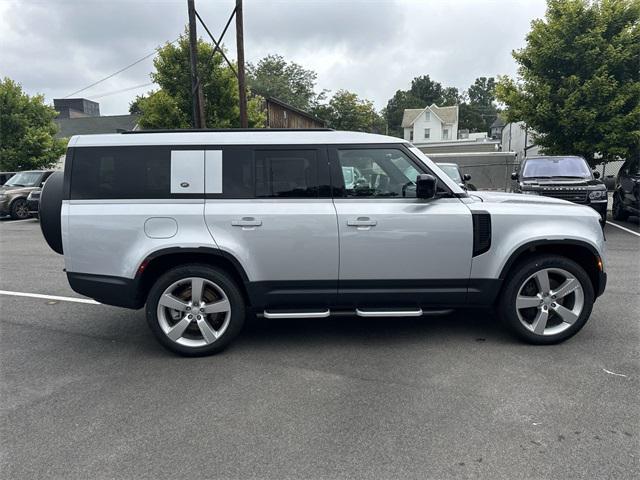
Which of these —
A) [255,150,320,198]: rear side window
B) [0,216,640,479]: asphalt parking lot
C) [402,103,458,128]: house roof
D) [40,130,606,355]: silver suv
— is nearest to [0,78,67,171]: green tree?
[0,216,640,479]: asphalt parking lot

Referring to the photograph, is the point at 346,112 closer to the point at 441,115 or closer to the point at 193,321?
the point at 441,115

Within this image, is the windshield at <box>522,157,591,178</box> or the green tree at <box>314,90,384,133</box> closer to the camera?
the windshield at <box>522,157,591,178</box>

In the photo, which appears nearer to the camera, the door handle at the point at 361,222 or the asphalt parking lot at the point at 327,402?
the asphalt parking lot at the point at 327,402

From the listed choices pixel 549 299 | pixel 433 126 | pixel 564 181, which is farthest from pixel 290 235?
pixel 433 126

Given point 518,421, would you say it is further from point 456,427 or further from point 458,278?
point 458,278

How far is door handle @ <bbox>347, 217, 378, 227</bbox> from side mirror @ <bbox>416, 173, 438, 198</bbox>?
462 mm

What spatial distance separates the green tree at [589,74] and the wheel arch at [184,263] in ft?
41.5

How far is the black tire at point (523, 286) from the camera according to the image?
424 cm

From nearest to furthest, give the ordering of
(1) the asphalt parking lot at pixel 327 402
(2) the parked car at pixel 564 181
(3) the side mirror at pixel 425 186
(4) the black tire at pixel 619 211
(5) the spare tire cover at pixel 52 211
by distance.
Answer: (1) the asphalt parking lot at pixel 327 402 < (3) the side mirror at pixel 425 186 < (5) the spare tire cover at pixel 52 211 < (2) the parked car at pixel 564 181 < (4) the black tire at pixel 619 211

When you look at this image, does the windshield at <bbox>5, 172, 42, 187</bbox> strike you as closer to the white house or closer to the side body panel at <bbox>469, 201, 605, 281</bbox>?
the side body panel at <bbox>469, 201, 605, 281</bbox>

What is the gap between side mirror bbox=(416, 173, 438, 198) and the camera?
400 cm

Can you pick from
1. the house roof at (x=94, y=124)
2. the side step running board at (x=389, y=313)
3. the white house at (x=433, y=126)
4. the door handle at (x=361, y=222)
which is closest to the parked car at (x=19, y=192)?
the door handle at (x=361, y=222)

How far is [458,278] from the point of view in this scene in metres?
4.22

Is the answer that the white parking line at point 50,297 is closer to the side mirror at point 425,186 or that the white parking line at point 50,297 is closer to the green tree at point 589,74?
the side mirror at point 425,186
